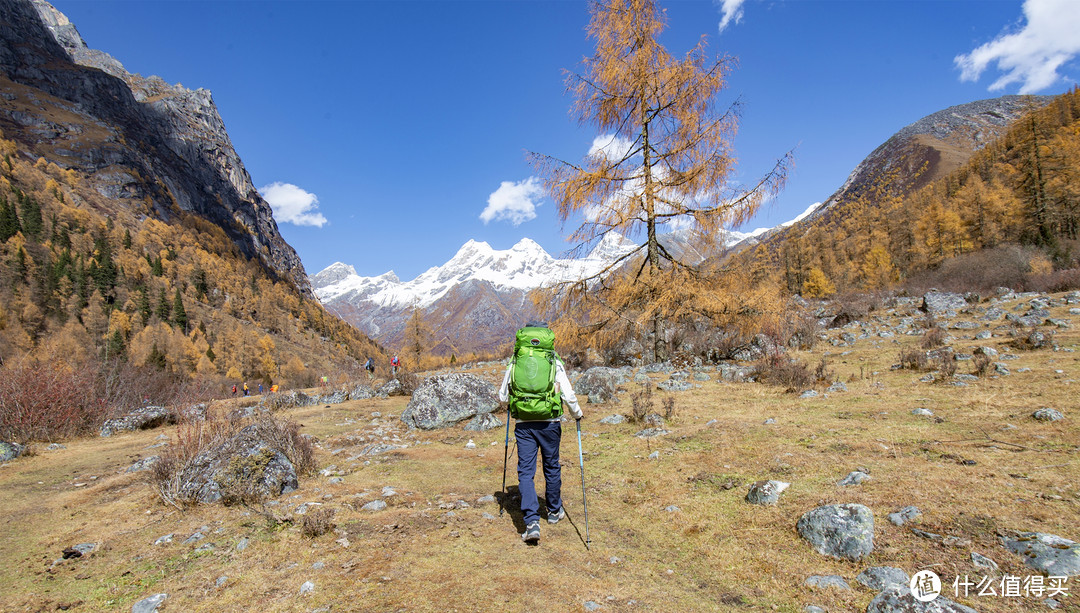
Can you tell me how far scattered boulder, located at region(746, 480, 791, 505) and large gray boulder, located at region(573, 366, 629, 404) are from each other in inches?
252

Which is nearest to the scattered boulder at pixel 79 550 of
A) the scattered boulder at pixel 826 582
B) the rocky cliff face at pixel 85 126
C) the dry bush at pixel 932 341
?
the scattered boulder at pixel 826 582

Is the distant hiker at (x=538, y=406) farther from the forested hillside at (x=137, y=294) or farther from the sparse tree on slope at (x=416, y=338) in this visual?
the forested hillside at (x=137, y=294)

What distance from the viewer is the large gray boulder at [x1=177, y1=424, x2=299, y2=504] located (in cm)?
524

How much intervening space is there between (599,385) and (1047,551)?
8809 millimetres

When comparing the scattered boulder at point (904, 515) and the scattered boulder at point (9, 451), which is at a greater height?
the scattered boulder at point (9, 451)

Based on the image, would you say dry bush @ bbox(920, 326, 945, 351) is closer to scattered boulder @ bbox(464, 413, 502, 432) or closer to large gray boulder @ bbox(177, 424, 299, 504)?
scattered boulder @ bbox(464, 413, 502, 432)

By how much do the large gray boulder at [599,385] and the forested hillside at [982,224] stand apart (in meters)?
4.96

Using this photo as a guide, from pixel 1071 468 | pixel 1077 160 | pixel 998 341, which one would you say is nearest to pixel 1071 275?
pixel 998 341

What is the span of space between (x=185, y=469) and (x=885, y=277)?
68614 mm

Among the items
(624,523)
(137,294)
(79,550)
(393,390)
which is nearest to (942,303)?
(624,523)

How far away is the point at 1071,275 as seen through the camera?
802 inches

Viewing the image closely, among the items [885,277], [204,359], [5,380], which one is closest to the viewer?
[5,380]

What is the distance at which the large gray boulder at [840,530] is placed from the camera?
3.11 m

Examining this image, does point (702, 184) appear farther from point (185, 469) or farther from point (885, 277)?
point (885, 277)
